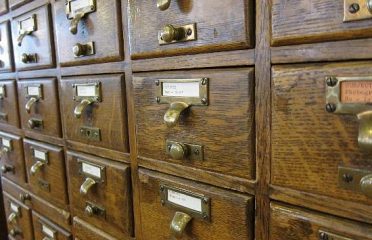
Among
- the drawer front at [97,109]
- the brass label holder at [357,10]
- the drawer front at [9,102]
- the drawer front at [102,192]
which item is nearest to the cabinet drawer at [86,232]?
the drawer front at [102,192]

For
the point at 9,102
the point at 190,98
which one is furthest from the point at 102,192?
the point at 9,102

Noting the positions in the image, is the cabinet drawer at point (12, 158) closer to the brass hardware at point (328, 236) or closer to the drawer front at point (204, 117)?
the drawer front at point (204, 117)

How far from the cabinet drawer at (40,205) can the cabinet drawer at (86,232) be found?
5 centimetres

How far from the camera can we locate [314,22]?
1.30ft

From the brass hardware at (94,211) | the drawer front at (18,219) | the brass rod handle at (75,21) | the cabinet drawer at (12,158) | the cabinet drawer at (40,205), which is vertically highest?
the brass rod handle at (75,21)

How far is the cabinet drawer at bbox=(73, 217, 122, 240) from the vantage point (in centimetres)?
81

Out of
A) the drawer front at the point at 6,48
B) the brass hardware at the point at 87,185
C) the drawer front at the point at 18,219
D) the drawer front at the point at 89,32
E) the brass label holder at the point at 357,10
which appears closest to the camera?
the brass label holder at the point at 357,10

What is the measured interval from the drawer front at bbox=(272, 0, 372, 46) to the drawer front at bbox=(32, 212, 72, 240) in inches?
34.0

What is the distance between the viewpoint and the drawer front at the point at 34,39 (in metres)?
0.86

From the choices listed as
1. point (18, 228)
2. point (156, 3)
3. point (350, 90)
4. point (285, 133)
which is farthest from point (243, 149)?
point (18, 228)

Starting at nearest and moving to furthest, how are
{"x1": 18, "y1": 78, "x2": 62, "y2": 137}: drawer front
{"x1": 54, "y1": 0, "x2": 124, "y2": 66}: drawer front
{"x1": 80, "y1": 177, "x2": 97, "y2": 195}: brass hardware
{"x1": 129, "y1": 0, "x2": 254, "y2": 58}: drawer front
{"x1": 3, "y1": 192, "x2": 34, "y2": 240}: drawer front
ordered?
{"x1": 129, "y1": 0, "x2": 254, "y2": 58}: drawer front < {"x1": 54, "y1": 0, "x2": 124, "y2": 66}: drawer front < {"x1": 80, "y1": 177, "x2": 97, "y2": 195}: brass hardware < {"x1": 18, "y1": 78, "x2": 62, "y2": 137}: drawer front < {"x1": 3, "y1": 192, "x2": 34, "y2": 240}: drawer front

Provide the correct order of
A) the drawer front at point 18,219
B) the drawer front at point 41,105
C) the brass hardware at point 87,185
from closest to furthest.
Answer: the brass hardware at point 87,185 < the drawer front at point 41,105 < the drawer front at point 18,219

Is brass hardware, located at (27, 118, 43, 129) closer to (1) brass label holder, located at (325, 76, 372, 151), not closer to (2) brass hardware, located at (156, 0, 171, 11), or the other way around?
(2) brass hardware, located at (156, 0, 171, 11)

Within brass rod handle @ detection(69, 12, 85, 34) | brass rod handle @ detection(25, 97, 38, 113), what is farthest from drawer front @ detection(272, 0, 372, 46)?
brass rod handle @ detection(25, 97, 38, 113)
